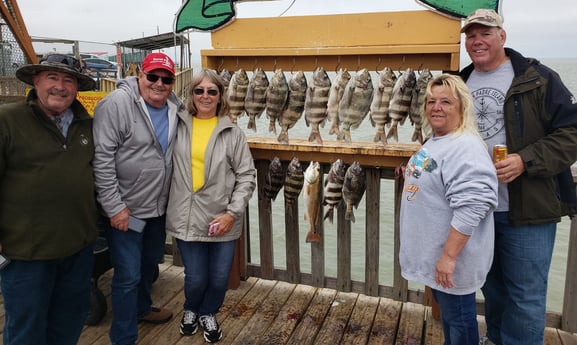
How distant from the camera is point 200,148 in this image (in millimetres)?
2824

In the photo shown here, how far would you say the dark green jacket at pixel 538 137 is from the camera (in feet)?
7.36

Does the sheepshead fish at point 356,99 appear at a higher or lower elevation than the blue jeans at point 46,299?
higher

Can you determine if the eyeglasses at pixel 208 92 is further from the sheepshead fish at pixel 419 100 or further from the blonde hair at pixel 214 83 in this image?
the sheepshead fish at pixel 419 100

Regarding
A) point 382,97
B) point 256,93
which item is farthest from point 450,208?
point 256,93

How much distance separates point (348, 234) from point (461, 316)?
154cm

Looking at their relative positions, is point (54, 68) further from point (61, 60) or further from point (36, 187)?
point (36, 187)

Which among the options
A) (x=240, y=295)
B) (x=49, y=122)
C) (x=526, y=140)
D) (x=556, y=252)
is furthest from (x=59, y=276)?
(x=556, y=252)

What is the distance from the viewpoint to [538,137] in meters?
2.32

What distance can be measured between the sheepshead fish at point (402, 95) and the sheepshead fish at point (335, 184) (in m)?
0.54

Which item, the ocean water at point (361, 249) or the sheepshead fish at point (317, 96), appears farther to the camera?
the ocean water at point (361, 249)

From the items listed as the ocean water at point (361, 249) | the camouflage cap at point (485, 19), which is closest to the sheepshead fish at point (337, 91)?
the camouflage cap at point (485, 19)


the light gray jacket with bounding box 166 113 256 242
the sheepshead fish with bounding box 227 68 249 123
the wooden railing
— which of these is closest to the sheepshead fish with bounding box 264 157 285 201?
the wooden railing

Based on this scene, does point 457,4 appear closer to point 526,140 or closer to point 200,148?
point 526,140

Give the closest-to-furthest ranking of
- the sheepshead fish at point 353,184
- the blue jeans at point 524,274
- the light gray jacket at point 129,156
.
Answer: the blue jeans at point 524,274
the light gray jacket at point 129,156
the sheepshead fish at point 353,184
